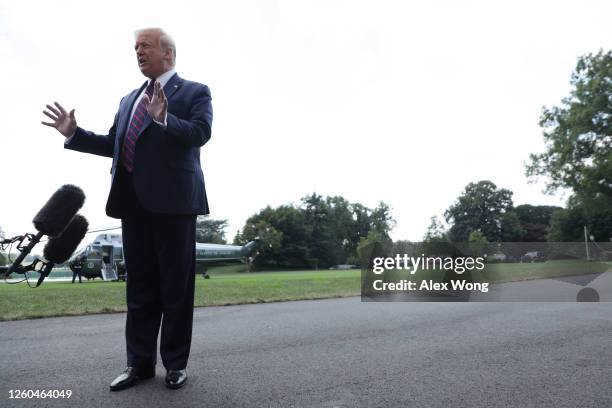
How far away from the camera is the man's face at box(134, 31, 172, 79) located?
272 centimetres

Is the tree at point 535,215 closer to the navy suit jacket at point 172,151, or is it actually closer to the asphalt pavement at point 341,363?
the asphalt pavement at point 341,363

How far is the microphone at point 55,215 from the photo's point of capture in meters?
2.60

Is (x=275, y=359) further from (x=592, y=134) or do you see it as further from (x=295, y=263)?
(x=295, y=263)

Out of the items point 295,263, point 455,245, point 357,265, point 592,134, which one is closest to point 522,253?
point 592,134

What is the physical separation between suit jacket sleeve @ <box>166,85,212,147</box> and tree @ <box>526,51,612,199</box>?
31.4 m

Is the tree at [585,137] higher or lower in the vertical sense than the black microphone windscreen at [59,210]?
higher

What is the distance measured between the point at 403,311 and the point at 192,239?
3.84 meters

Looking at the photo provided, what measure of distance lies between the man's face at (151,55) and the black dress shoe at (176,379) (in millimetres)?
1901

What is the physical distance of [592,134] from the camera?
29938 millimetres

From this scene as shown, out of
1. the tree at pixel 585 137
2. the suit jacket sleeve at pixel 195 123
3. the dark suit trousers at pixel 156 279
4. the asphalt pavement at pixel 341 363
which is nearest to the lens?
the asphalt pavement at pixel 341 363

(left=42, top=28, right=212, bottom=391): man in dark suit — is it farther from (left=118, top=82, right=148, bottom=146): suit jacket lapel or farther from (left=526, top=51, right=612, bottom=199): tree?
(left=526, top=51, right=612, bottom=199): tree
